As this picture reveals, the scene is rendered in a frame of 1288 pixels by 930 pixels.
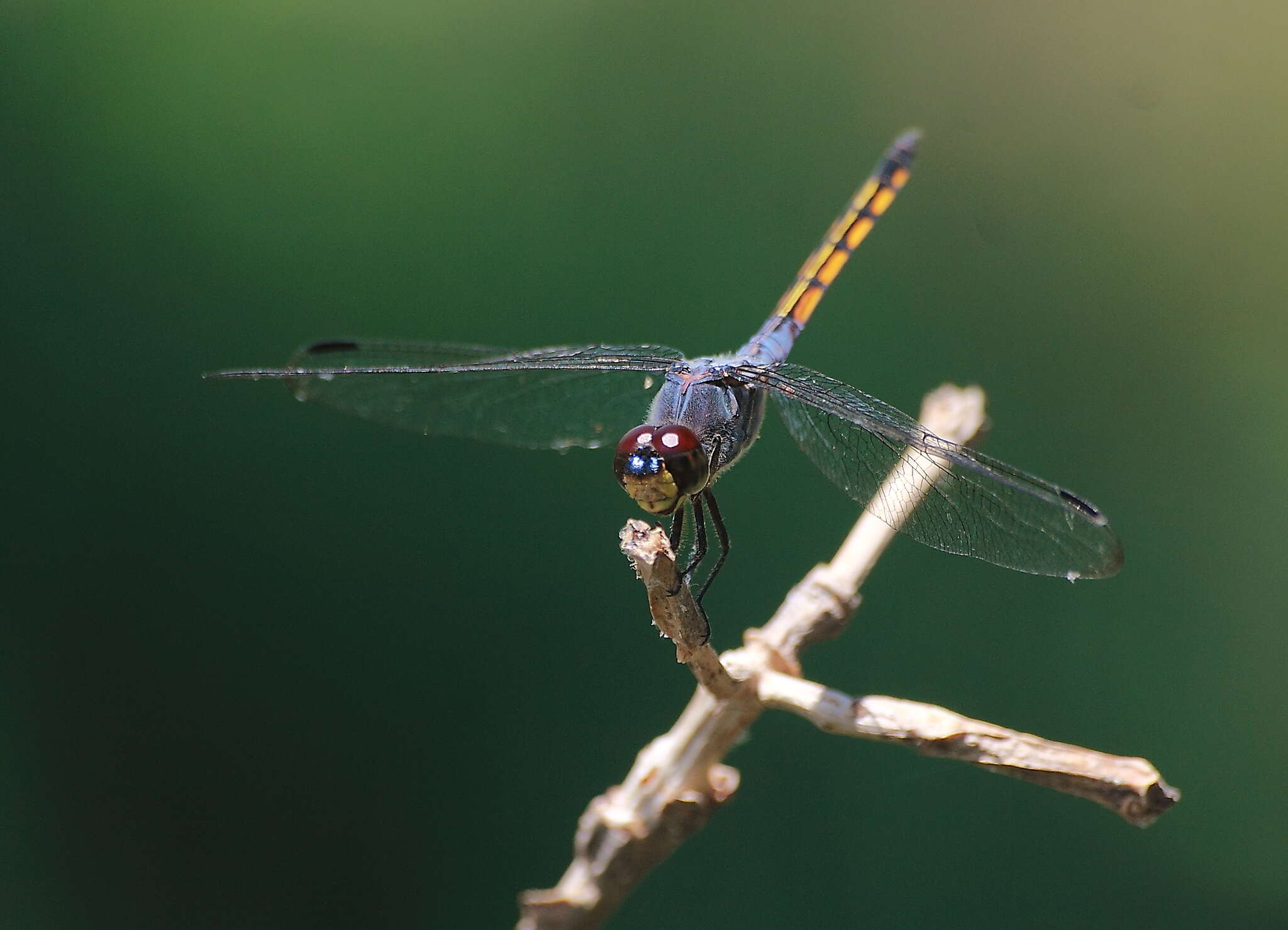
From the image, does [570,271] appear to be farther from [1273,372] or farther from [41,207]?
[1273,372]

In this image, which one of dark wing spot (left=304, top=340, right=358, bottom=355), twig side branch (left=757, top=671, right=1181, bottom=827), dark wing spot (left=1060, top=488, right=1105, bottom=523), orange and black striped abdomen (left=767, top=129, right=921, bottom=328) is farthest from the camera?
orange and black striped abdomen (left=767, top=129, right=921, bottom=328)

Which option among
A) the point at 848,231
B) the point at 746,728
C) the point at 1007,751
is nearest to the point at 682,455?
the point at 746,728

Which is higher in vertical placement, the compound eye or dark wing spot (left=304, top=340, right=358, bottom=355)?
dark wing spot (left=304, top=340, right=358, bottom=355)

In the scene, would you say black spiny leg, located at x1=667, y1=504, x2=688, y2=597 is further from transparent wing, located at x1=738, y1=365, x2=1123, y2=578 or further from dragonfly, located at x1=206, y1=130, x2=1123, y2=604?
transparent wing, located at x1=738, y1=365, x2=1123, y2=578

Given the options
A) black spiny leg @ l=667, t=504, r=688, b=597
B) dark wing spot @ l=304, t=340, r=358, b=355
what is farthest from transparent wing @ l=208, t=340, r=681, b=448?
black spiny leg @ l=667, t=504, r=688, b=597

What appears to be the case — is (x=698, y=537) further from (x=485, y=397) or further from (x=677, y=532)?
(x=485, y=397)

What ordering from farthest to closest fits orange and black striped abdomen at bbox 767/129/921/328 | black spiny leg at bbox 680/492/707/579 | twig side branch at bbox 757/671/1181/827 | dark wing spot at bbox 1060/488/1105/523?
orange and black striped abdomen at bbox 767/129/921/328
black spiny leg at bbox 680/492/707/579
dark wing spot at bbox 1060/488/1105/523
twig side branch at bbox 757/671/1181/827

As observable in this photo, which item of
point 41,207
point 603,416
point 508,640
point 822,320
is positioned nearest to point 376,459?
point 508,640
